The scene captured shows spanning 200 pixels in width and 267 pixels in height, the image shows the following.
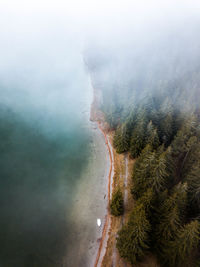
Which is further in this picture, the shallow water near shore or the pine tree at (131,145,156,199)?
the pine tree at (131,145,156,199)

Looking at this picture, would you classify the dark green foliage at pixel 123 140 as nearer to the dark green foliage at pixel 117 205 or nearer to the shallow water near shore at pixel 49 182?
the shallow water near shore at pixel 49 182

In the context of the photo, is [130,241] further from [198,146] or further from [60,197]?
[198,146]

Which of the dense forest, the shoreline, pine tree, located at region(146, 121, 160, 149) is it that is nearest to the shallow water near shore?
the shoreline

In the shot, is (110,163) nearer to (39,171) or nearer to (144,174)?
(144,174)

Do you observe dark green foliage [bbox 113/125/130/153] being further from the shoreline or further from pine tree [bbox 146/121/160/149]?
pine tree [bbox 146/121/160/149]

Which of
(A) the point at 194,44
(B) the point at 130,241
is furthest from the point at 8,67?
(A) the point at 194,44

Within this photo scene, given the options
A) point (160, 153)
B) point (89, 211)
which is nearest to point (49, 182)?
point (89, 211)

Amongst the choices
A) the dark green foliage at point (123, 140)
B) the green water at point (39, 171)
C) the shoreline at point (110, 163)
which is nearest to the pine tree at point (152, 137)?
the dark green foliage at point (123, 140)
